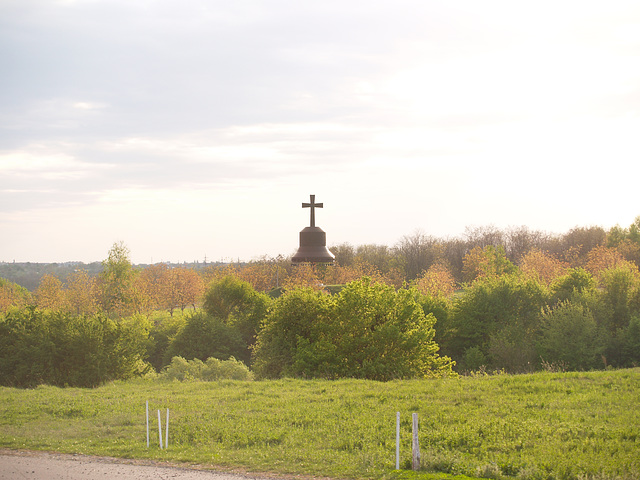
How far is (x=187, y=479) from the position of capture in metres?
10.7

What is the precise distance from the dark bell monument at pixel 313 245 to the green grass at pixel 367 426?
452cm

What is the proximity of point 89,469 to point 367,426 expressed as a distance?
23.1ft

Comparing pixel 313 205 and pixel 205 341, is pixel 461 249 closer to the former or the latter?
pixel 205 341

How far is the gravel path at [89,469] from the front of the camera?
1092 centimetres

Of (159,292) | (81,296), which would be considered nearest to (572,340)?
(159,292)

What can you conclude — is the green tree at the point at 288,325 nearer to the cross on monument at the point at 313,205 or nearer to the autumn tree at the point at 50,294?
the cross on monument at the point at 313,205

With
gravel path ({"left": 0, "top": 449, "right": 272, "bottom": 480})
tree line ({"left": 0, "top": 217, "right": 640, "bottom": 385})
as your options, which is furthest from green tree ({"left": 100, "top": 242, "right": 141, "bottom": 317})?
gravel path ({"left": 0, "top": 449, "right": 272, "bottom": 480})

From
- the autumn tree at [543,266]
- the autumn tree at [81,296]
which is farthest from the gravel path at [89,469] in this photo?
the autumn tree at [543,266]

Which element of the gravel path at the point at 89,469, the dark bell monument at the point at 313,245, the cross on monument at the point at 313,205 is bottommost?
the gravel path at the point at 89,469

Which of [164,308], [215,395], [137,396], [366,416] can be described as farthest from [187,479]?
[164,308]

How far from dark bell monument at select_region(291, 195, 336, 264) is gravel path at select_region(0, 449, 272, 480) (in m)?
4.75

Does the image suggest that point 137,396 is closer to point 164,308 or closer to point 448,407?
point 448,407

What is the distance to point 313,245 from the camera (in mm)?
10461

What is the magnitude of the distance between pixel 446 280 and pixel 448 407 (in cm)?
6005
